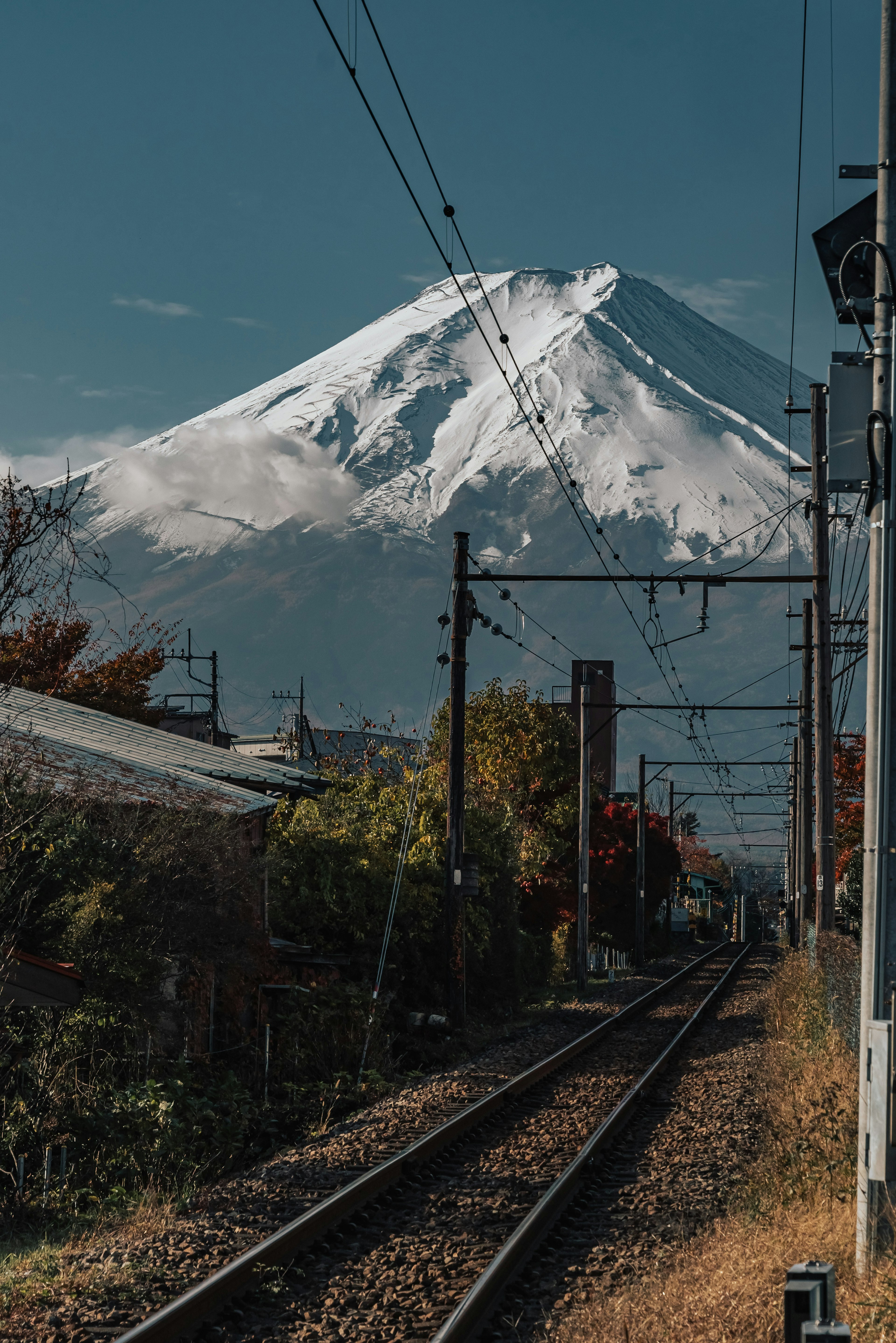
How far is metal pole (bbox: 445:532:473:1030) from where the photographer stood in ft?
85.8

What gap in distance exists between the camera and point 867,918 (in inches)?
358

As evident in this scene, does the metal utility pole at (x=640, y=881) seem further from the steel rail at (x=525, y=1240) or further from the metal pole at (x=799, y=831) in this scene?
the steel rail at (x=525, y=1240)

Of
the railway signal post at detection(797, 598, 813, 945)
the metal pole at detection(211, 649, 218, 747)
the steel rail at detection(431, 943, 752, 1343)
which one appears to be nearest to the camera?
the steel rail at detection(431, 943, 752, 1343)

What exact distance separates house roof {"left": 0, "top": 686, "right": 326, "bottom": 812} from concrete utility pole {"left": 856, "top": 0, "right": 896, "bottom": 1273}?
939 cm

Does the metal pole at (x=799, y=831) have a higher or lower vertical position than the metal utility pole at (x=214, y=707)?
lower

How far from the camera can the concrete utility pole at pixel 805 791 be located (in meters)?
41.4

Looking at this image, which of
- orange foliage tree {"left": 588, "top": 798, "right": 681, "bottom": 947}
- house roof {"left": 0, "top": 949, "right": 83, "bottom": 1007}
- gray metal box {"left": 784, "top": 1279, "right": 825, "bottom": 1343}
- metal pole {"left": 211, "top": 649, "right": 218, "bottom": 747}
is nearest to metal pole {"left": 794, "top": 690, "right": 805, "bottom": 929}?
orange foliage tree {"left": 588, "top": 798, "right": 681, "bottom": 947}

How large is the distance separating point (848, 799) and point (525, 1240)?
183ft

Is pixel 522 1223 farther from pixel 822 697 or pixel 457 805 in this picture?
pixel 822 697

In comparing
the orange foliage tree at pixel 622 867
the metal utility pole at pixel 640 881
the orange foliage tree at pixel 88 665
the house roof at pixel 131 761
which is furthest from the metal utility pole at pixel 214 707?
the house roof at pixel 131 761

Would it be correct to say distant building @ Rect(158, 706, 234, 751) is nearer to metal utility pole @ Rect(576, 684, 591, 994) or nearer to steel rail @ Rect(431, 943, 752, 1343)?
metal utility pole @ Rect(576, 684, 591, 994)

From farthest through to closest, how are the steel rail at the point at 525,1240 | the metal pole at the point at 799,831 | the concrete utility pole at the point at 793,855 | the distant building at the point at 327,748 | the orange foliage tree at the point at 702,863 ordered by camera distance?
the orange foliage tree at the point at 702,863
the distant building at the point at 327,748
the concrete utility pole at the point at 793,855
the metal pole at the point at 799,831
the steel rail at the point at 525,1240

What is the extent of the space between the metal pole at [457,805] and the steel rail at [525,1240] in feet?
29.0

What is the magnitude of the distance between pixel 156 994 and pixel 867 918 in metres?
12.5
